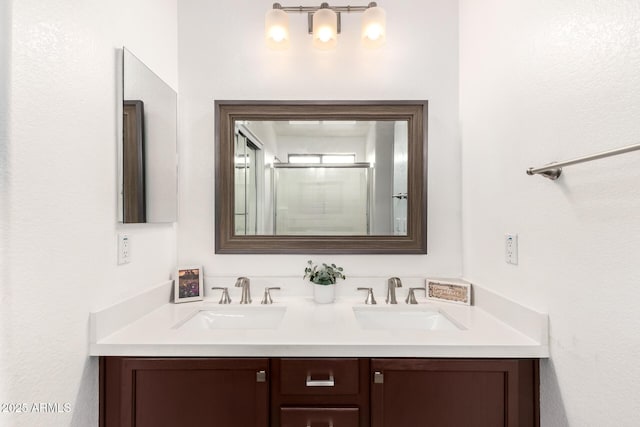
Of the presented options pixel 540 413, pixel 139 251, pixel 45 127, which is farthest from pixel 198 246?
pixel 540 413

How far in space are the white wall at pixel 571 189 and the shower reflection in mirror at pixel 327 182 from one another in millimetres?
456

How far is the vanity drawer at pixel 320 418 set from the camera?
1.16 meters

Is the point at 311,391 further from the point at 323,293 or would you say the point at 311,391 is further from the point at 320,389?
the point at 323,293

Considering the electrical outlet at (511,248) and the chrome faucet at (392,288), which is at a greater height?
the electrical outlet at (511,248)

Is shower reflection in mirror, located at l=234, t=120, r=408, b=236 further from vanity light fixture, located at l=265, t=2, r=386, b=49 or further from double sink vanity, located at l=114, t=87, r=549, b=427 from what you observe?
vanity light fixture, located at l=265, t=2, r=386, b=49

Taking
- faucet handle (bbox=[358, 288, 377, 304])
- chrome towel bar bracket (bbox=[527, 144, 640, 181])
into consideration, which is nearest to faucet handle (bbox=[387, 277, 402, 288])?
faucet handle (bbox=[358, 288, 377, 304])

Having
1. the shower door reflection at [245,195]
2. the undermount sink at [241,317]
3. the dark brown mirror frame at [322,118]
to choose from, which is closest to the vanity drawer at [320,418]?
the undermount sink at [241,317]

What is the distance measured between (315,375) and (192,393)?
43cm

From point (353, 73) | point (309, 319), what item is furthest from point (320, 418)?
point (353, 73)

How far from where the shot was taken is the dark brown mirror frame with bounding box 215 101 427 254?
1766 mm

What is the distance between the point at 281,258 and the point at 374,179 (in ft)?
2.10

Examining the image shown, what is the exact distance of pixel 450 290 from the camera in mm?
1677

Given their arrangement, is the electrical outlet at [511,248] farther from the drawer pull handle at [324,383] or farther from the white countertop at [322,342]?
the drawer pull handle at [324,383]

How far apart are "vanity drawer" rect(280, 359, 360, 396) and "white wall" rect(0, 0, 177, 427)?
663mm
